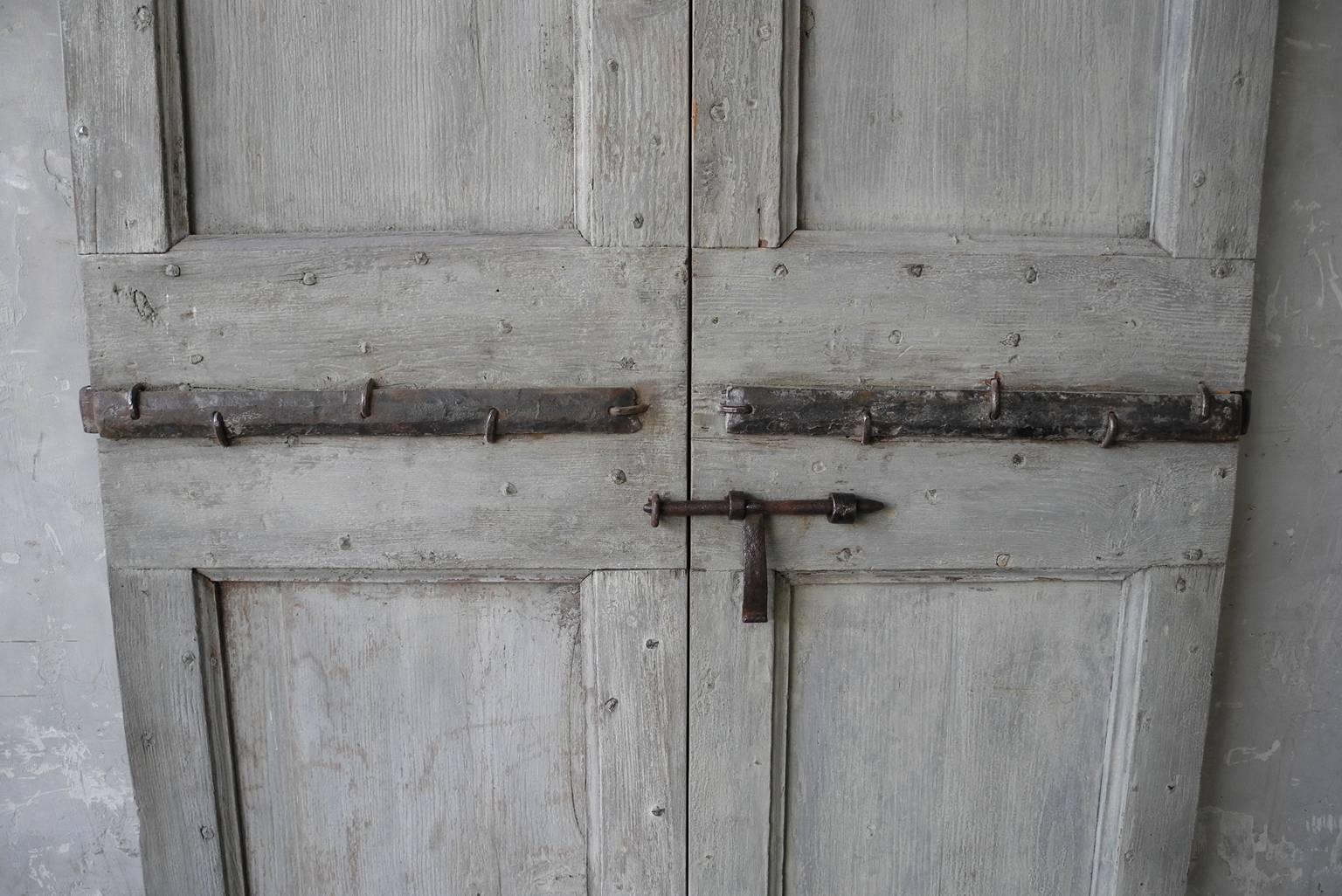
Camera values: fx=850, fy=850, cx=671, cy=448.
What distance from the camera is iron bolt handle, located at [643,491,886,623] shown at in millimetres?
903

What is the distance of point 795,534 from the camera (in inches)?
37.2

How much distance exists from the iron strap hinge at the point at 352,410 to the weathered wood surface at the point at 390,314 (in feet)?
0.06

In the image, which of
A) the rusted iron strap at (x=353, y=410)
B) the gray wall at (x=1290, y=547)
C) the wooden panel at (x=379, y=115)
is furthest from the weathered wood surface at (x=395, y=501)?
the gray wall at (x=1290, y=547)

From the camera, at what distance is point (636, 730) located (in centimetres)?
97

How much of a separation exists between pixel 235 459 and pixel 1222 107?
3.69 ft

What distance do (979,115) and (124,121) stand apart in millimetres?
901

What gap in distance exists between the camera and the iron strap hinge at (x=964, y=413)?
0.91m

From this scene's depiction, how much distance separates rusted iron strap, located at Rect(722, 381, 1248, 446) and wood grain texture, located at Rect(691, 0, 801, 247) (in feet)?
0.58

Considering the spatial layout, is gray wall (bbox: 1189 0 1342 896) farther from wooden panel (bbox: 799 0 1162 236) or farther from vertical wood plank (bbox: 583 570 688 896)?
vertical wood plank (bbox: 583 570 688 896)

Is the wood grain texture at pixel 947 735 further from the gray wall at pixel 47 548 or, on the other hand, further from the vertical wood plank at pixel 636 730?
the gray wall at pixel 47 548

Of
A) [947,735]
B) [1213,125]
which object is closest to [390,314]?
[947,735]

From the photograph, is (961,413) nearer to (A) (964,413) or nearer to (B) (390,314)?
(A) (964,413)

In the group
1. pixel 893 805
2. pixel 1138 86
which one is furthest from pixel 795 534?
pixel 1138 86

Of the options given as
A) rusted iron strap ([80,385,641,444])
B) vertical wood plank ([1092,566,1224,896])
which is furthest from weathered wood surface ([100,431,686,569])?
vertical wood plank ([1092,566,1224,896])
